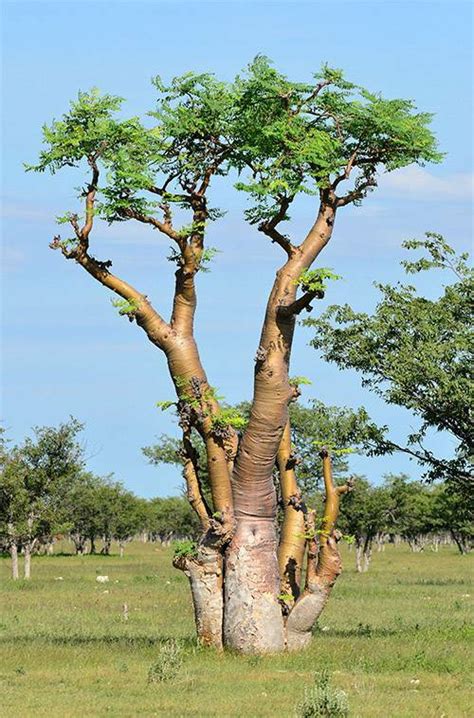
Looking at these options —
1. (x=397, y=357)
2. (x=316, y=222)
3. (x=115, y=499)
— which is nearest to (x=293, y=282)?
(x=316, y=222)

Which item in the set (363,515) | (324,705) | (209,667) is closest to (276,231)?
(209,667)

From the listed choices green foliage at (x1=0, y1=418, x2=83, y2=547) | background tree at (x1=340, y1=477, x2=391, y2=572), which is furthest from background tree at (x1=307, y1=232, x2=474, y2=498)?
background tree at (x1=340, y1=477, x2=391, y2=572)

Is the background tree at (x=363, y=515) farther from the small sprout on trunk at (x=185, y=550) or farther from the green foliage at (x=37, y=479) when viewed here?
the small sprout on trunk at (x=185, y=550)

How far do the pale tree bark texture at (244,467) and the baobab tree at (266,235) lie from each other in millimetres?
25

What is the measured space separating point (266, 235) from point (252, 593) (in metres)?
6.70

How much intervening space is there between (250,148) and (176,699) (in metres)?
10.7

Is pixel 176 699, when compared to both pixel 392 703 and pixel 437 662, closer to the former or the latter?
pixel 392 703

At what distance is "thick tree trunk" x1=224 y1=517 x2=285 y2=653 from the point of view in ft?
76.0

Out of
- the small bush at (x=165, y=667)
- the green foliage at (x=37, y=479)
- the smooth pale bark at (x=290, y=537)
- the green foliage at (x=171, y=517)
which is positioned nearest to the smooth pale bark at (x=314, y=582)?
the smooth pale bark at (x=290, y=537)

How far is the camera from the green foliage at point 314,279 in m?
22.7

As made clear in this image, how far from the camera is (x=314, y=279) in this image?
2314 cm

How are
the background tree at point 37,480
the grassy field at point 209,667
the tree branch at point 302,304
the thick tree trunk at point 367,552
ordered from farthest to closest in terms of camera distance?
the thick tree trunk at point 367,552 → the background tree at point 37,480 → the tree branch at point 302,304 → the grassy field at point 209,667

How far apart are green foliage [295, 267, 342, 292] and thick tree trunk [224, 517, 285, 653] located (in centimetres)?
442

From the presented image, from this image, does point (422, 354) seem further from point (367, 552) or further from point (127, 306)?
point (367, 552)
